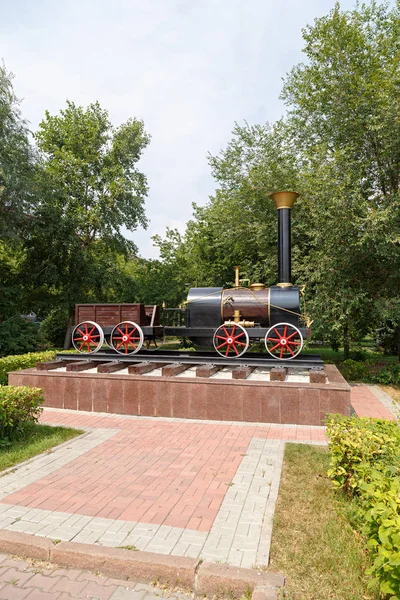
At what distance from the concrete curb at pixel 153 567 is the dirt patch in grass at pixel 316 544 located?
0.21 m

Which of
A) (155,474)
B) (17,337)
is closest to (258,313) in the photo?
(155,474)

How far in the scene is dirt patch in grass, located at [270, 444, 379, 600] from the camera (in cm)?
285

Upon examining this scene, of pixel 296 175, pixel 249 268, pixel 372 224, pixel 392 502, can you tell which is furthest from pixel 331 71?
pixel 392 502

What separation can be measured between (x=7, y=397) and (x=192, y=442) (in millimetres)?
2905

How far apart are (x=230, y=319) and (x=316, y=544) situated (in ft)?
22.4

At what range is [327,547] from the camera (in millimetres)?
3338

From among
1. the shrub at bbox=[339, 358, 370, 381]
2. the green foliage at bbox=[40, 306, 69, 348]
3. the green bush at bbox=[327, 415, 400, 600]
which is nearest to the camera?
the green bush at bbox=[327, 415, 400, 600]

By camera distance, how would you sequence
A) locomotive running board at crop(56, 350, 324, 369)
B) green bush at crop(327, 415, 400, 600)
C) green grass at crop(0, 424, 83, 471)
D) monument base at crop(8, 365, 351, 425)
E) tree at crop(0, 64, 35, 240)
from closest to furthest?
1. green bush at crop(327, 415, 400, 600)
2. green grass at crop(0, 424, 83, 471)
3. monument base at crop(8, 365, 351, 425)
4. locomotive running board at crop(56, 350, 324, 369)
5. tree at crop(0, 64, 35, 240)

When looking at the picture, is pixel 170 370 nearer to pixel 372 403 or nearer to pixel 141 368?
pixel 141 368

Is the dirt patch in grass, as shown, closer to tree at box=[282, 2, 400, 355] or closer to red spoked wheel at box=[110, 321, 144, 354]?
red spoked wheel at box=[110, 321, 144, 354]

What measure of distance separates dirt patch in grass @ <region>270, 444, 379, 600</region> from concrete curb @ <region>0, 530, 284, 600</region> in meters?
0.21

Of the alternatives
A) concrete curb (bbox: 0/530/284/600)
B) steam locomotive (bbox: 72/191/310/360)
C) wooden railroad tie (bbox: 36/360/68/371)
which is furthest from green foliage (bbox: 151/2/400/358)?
concrete curb (bbox: 0/530/284/600)

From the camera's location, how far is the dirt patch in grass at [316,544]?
2848 millimetres

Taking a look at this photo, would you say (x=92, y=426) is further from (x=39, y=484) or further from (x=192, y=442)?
(x=39, y=484)
